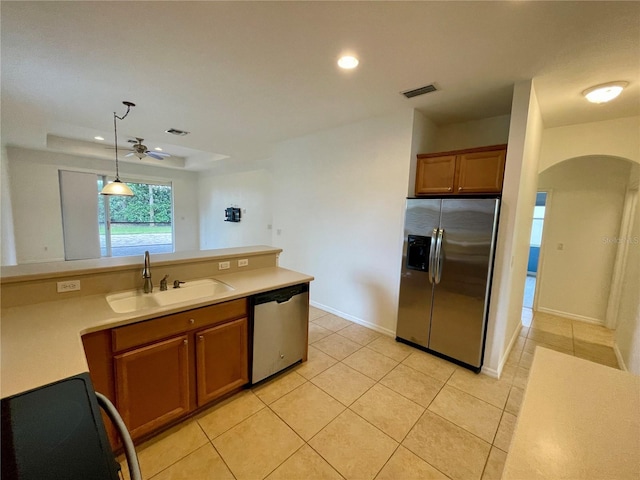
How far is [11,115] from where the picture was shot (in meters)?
3.49

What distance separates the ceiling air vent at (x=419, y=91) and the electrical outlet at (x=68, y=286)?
3.12 metres

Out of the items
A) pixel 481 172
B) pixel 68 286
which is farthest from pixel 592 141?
pixel 68 286

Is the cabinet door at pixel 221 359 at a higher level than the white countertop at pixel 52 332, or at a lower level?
lower

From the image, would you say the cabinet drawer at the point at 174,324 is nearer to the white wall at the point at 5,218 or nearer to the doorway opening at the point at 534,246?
the doorway opening at the point at 534,246

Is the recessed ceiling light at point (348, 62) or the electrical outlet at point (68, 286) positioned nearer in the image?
the electrical outlet at point (68, 286)

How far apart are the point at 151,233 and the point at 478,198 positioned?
8.60 meters

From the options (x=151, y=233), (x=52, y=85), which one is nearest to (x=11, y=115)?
(x=52, y=85)

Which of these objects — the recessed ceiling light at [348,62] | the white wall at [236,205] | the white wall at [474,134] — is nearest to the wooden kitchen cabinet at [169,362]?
the recessed ceiling light at [348,62]

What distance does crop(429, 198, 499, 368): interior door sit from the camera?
245 cm

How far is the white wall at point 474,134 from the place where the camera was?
3.10 metres

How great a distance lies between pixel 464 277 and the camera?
260 cm

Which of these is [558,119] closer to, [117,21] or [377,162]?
Result: [377,162]

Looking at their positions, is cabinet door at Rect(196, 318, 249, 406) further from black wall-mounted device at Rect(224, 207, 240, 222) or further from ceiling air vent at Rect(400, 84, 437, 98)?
black wall-mounted device at Rect(224, 207, 240, 222)

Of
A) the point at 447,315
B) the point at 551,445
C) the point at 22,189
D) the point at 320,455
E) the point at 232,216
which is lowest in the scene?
the point at 320,455
